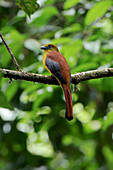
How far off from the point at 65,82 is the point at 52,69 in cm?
29

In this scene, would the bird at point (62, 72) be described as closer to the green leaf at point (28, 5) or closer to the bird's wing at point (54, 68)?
the bird's wing at point (54, 68)

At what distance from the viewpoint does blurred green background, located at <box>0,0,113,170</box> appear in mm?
2729

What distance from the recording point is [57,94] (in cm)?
330

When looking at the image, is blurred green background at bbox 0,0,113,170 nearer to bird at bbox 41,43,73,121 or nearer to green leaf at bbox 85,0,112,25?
green leaf at bbox 85,0,112,25

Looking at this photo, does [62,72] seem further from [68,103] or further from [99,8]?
[99,8]

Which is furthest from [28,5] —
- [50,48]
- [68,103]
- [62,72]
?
[50,48]

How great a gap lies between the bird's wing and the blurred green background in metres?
0.14

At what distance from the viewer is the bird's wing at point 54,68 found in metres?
2.21

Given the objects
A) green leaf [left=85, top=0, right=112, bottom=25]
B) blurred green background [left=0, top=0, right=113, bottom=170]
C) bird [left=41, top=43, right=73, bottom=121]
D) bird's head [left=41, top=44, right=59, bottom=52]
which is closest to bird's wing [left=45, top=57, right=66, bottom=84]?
bird [left=41, top=43, right=73, bottom=121]

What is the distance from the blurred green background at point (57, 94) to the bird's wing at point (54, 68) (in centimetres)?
14

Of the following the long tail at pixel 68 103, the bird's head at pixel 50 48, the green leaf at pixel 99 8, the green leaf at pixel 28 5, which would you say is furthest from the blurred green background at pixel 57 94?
the green leaf at pixel 28 5

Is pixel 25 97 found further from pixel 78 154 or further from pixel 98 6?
pixel 78 154

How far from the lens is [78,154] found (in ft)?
14.9

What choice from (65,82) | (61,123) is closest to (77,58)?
(65,82)
